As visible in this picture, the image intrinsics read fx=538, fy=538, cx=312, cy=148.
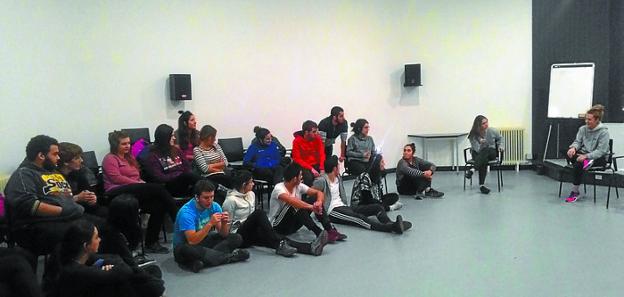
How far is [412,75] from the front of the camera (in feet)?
30.9

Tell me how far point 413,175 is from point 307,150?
5.11 ft

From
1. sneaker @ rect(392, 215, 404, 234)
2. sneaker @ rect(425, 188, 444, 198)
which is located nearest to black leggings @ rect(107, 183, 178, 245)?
sneaker @ rect(392, 215, 404, 234)

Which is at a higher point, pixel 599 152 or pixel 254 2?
pixel 254 2

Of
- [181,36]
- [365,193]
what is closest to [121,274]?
[365,193]

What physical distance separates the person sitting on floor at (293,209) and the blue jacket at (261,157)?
1422 mm

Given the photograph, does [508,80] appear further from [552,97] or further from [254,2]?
[254,2]

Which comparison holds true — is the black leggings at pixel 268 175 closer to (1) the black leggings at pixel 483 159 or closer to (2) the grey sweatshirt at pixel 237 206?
(2) the grey sweatshirt at pixel 237 206

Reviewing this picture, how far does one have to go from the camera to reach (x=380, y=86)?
31.1ft

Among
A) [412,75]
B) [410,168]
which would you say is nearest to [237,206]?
[410,168]

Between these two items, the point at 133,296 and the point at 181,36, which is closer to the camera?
the point at 133,296

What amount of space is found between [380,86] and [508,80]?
90.5 inches

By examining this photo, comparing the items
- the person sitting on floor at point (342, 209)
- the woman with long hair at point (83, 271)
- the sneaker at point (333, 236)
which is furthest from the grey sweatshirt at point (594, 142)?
the woman with long hair at point (83, 271)

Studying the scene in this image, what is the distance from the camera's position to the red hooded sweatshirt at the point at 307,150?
678 centimetres

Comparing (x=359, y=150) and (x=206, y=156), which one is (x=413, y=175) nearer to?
(x=359, y=150)
